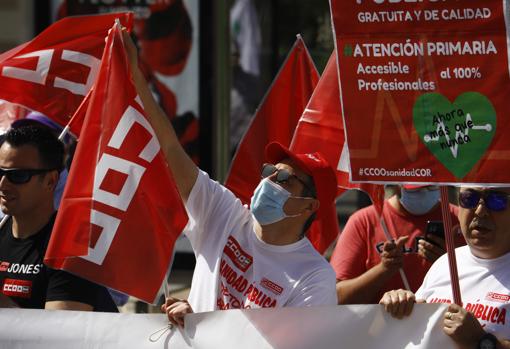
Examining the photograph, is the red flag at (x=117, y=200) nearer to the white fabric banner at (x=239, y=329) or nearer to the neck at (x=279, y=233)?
the white fabric banner at (x=239, y=329)

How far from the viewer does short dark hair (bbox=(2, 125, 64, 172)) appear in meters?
4.80

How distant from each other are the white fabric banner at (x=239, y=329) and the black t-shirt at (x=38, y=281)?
104mm

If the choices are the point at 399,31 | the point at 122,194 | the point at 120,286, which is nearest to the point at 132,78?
the point at 122,194

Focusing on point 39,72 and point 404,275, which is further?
point 39,72

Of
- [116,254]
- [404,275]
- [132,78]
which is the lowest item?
[404,275]

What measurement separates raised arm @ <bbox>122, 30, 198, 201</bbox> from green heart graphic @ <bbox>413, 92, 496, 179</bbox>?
1.05m

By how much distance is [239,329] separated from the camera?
415 centimetres

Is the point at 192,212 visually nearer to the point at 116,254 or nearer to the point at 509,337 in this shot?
the point at 116,254

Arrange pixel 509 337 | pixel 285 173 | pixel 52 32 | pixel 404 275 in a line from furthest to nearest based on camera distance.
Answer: pixel 52 32
pixel 404 275
pixel 285 173
pixel 509 337

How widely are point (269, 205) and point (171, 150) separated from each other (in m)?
0.47

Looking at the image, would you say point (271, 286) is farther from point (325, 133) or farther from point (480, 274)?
point (325, 133)

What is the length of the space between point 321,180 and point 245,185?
1.07m

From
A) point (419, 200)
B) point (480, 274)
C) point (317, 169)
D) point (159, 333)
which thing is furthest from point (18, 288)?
point (419, 200)

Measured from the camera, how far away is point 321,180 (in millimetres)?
4527
